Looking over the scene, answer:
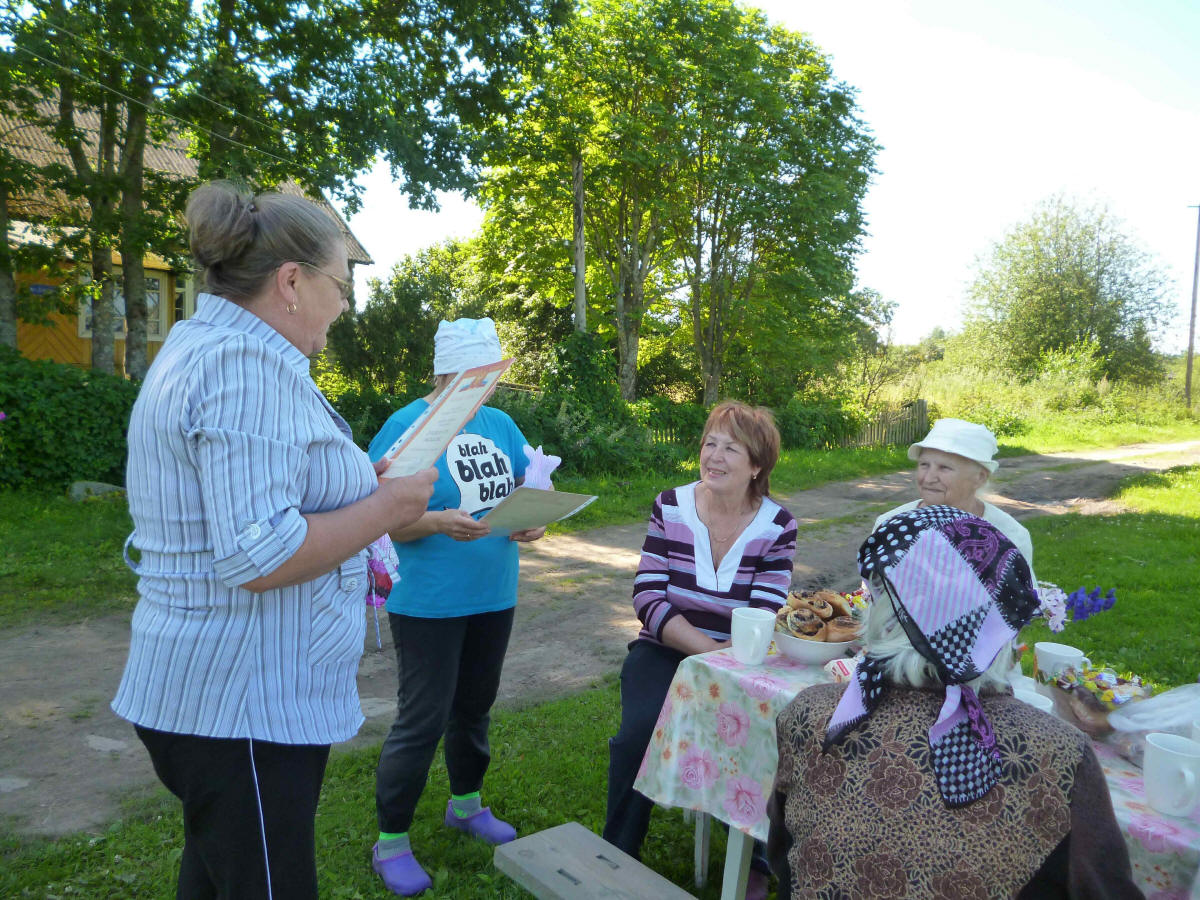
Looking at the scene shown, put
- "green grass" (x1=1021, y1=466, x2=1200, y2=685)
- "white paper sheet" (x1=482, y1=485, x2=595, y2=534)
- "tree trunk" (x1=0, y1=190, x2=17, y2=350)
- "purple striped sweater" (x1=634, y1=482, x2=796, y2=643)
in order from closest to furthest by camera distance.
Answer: "white paper sheet" (x1=482, y1=485, x2=595, y2=534) → "purple striped sweater" (x1=634, y1=482, x2=796, y2=643) → "green grass" (x1=1021, y1=466, x2=1200, y2=685) → "tree trunk" (x1=0, y1=190, x2=17, y2=350)

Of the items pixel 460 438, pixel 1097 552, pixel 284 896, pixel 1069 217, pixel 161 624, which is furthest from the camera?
pixel 1069 217

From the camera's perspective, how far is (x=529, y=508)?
9.63 ft

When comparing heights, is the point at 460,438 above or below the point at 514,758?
above

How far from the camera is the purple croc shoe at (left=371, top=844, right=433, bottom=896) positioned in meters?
3.10

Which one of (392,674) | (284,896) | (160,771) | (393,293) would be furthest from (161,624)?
(393,293)

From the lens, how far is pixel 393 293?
17359mm

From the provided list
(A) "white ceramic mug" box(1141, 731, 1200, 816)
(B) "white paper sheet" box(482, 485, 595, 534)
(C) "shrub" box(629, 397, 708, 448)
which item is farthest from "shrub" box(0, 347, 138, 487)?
(A) "white ceramic mug" box(1141, 731, 1200, 816)

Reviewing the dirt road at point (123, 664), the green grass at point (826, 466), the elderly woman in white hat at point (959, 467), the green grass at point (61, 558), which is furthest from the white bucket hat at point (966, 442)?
the green grass at point (826, 466)

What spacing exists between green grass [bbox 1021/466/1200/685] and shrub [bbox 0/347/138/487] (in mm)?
9777

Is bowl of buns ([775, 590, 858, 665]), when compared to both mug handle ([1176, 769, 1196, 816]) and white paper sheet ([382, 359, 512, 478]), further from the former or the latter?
white paper sheet ([382, 359, 512, 478])

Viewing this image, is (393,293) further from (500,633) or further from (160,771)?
(160,771)

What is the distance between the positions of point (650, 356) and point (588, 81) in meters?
9.10

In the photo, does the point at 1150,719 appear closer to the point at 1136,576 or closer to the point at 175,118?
the point at 1136,576

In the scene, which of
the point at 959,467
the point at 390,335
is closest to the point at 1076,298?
the point at 390,335
